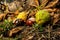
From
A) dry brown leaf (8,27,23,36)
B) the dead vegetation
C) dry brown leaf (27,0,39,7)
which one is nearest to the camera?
the dead vegetation

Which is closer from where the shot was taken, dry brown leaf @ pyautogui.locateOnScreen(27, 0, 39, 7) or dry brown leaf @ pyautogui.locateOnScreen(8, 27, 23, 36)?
dry brown leaf @ pyautogui.locateOnScreen(8, 27, 23, 36)

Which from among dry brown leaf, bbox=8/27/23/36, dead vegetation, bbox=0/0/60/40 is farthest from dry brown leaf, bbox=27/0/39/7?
dry brown leaf, bbox=8/27/23/36

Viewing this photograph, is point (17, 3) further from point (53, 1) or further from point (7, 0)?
point (53, 1)

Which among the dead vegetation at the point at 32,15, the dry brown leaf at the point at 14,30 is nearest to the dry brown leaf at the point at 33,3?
the dead vegetation at the point at 32,15

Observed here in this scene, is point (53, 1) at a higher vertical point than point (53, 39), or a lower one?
higher

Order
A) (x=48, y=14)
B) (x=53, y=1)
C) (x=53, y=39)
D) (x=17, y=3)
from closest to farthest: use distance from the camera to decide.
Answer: (x=53, y=39) → (x=48, y=14) → (x=53, y=1) → (x=17, y=3)

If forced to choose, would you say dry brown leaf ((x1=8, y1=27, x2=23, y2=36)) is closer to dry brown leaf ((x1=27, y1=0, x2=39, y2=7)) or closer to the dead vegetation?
the dead vegetation

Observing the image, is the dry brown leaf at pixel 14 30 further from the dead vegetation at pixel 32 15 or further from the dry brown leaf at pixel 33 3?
the dry brown leaf at pixel 33 3

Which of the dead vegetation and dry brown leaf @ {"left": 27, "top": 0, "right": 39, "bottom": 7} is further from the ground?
dry brown leaf @ {"left": 27, "top": 0, "right": 39, "bottom": 7}

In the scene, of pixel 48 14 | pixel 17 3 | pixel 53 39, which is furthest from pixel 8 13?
pixel 53 39

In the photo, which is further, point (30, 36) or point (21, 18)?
point (21, 18)

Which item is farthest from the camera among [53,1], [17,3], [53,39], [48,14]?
[17,3]
